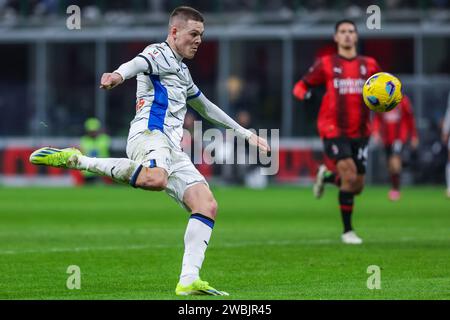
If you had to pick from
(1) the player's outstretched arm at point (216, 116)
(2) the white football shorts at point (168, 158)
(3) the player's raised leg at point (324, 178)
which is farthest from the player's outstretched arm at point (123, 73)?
(3) the player's raised leg at point (324, 178)

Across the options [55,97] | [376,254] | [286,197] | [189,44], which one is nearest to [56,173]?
[55,97]

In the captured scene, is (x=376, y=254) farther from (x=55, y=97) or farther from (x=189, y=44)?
(x=55, y=97)

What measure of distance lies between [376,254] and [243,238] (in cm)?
282

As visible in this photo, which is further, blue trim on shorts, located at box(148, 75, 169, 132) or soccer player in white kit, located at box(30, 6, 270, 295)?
blue trim on shorts, located at box(148, 75, 169, 132)

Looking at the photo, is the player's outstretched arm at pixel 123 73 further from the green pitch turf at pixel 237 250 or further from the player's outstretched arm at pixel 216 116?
the green pitch turf at pixel 237 250

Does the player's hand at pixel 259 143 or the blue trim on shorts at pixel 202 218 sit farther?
the player's hand at pixel 259 143

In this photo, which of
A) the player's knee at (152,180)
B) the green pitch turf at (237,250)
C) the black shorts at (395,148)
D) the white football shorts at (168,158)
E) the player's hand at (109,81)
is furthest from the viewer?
the black shorts at (395,148)

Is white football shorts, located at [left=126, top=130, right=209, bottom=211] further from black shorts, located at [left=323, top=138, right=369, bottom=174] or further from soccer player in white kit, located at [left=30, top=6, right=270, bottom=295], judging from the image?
black shorts, located at [left=323, top=138, right=369, bottom=174]

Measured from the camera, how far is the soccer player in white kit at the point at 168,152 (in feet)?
29.2

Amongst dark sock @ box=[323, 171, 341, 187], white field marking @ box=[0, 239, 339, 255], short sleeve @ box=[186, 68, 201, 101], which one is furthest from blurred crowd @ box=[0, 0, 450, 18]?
short sleeve @ box=[186, 68, 201, 101]

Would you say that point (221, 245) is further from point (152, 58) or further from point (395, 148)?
point (395, 148)

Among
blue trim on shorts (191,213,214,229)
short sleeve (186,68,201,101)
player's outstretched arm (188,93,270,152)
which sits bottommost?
blue trim on shorts (191,213,214,229)

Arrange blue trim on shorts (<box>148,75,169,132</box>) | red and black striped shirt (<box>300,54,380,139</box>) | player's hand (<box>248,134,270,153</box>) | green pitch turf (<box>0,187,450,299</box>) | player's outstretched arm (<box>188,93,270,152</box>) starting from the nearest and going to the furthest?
blue trim on shorts (<box>148,75,169,132</box>)
green pitch turf (<box>0,187,450,299</box>)
player's hand (<box>248,134,270,153</box>)
player's outstretched arm (<box>188,93,270,152</box>)
red and black striped shirt (<box>300,54,380,139</box>)

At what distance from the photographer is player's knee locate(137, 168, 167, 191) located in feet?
28.8
